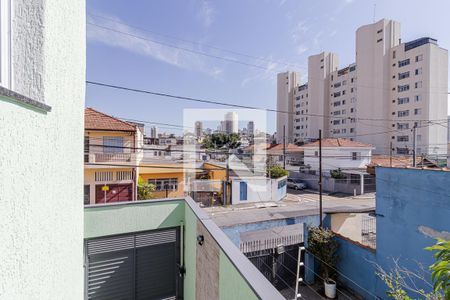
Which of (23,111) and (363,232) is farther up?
(23,111)

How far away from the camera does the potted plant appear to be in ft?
27.3

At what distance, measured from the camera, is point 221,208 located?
15.9 m

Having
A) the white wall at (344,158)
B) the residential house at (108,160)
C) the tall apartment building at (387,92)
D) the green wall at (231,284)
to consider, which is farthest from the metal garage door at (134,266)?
the tall apartment building at (387,92)

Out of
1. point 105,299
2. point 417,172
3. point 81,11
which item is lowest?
point 105,299

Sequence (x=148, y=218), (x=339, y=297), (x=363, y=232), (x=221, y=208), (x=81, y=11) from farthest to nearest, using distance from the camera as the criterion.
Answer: (x=221, y=208)
(x=363, y=232)
(x=339, y=297)
(x=148, y=218)
(x=81, y=11)

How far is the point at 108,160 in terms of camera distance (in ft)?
40.9

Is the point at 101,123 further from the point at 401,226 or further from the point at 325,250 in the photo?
the point at 401,226

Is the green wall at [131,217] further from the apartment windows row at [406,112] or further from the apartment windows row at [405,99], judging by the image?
the apartment windows row at [405,99]

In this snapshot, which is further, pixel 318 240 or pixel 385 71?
pixel 385 71

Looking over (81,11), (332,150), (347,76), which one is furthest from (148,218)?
(347,76)

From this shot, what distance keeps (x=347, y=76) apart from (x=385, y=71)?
633 centimetres

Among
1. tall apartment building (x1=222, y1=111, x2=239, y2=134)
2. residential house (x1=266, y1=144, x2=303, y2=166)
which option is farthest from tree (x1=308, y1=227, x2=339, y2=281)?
residential house (x1=266, y1=144, x2=303, y2=166)

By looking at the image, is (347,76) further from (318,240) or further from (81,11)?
(81,11)

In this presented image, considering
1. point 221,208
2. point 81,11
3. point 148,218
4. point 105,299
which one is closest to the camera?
point 81,11
